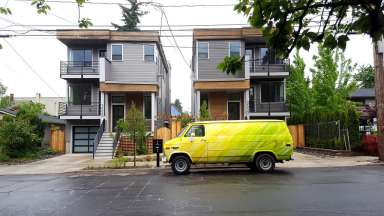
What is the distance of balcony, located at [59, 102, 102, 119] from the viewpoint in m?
33.7

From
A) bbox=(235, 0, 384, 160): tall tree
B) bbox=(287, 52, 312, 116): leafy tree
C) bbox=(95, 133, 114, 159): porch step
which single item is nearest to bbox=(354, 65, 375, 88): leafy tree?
bbox=(287, 52, 312, 116): leafy tree

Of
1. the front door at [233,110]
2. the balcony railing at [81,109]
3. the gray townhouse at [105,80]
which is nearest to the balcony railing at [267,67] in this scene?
the front door at [233,110]

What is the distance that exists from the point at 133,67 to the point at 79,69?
4.42 m

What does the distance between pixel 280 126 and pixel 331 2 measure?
14913 mm

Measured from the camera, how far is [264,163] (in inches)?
703

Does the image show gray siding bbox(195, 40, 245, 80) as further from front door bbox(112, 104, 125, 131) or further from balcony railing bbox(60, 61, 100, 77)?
balcony railing bbox(60, 61, 100, 77)

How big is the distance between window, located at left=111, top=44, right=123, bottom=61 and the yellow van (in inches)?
667

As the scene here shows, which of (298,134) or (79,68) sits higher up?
(79,68)

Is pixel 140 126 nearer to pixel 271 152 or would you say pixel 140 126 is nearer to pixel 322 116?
pixel 271 152

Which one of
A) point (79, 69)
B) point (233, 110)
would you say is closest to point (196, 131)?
point (233, 110)

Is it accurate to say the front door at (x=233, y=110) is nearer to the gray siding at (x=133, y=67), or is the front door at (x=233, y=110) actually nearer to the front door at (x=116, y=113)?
the gray siding at (x=133, y=67)

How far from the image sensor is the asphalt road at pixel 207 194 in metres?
9.62

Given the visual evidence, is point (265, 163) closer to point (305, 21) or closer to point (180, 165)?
point (180, 165)

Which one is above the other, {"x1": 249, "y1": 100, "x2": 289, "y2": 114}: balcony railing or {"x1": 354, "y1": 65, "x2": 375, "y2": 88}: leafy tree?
{"x1": 354, "y1": 65, "x2": 375, "y2": 88}: leafy tree
